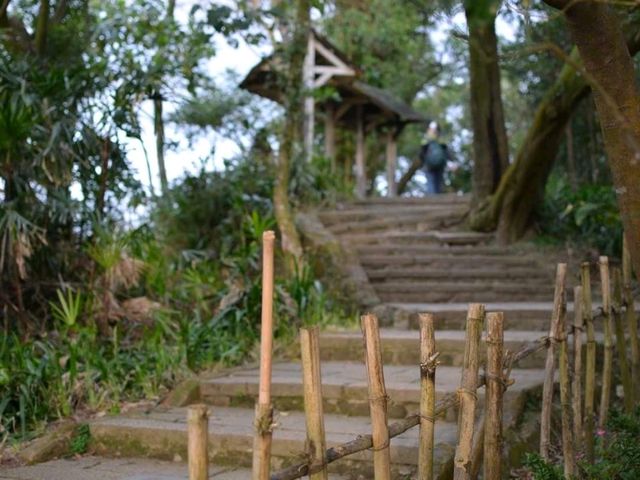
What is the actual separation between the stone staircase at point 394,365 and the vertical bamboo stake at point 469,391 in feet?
1.97

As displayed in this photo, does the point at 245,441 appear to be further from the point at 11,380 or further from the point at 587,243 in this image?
the point at 587,243

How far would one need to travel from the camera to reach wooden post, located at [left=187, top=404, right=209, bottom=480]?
2.08 meters

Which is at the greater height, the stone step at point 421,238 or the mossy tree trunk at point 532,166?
the mossy tree trunk at point 532,166

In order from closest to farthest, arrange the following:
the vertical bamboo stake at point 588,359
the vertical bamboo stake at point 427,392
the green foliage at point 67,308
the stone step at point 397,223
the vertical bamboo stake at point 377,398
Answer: the vertical bamboo stake at point 377,398, the vertical bamboo stake at point 427,392, the vertical bamboo stake at point 588,359, the green foliage at point 67,308, the stone step at point 397,223

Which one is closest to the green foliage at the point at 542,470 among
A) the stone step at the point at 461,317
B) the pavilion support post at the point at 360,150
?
the stone step at the point at 461,317

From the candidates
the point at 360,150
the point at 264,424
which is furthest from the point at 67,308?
the point at 360,150

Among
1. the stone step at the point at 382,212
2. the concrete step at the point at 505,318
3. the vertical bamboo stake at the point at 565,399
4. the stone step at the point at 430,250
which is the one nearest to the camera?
the vertical bamboo stake at the point at 565,399

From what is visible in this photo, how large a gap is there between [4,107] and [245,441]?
3015 millimetres

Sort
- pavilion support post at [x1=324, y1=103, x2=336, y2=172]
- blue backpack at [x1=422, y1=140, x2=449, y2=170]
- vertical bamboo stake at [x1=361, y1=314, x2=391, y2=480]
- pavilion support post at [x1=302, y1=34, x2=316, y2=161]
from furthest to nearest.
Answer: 1. pavilion support post at [x1=324, y1=103, x2=336, y2=172]
2. blue backpack at [x1=422, y1=140, x2=449, y2=170]
3. pavilion support post at [x1=302, y1=34, x2=316, y2=161]
4. vertical bamboo stake at [x1=361, y1=314, x2=391, y2=480]

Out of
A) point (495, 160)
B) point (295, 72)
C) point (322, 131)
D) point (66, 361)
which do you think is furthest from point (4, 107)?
point (322, 131)

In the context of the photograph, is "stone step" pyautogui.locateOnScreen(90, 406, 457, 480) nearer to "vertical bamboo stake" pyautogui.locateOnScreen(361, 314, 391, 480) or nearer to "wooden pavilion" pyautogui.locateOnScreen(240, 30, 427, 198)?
"vertical bamboo stake" pyautogui.locateOnScreen(361, 314, 391, 480)

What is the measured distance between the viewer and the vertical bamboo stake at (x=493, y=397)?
10.5ft

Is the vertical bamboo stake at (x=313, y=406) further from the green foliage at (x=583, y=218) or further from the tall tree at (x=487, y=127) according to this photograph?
the tall tree at (x=487, y=127)

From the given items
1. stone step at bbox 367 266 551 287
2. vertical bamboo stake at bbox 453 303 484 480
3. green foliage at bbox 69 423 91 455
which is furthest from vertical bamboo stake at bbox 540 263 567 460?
stone step at bbox 367 266 551 287
